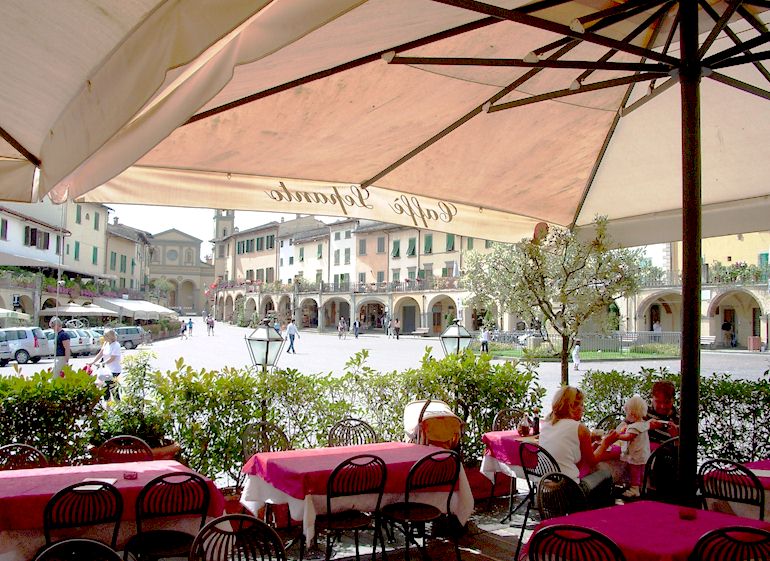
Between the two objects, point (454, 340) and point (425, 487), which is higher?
point (454, 340)

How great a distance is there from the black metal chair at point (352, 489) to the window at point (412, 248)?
161 feet

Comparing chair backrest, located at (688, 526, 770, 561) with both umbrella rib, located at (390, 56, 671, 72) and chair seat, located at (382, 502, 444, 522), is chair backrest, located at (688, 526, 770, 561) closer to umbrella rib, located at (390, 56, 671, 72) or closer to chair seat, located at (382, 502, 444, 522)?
chair seat, located at (382, 502, 444, 522)

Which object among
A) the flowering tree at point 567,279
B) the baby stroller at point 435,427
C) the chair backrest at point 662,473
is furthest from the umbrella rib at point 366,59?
the flowering tree at point 567,279

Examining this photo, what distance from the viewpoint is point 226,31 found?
70.0 inches

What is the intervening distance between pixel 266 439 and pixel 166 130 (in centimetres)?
328

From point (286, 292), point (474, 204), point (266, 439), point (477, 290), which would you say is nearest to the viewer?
point (266, 439)

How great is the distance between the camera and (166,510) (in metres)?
3.48

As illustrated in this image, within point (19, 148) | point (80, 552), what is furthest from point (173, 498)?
point (19, 148)

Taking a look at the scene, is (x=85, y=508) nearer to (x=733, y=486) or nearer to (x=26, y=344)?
(x=733, y=486)

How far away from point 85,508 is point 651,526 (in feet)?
8.99

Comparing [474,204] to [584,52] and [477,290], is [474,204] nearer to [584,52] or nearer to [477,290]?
[584,52]

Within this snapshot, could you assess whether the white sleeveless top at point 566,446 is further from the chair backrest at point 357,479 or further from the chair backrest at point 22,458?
the chair backrest at point 22,458

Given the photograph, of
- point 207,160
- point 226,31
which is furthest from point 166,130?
point 207,160

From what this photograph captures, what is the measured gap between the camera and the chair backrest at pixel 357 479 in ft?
12.9
